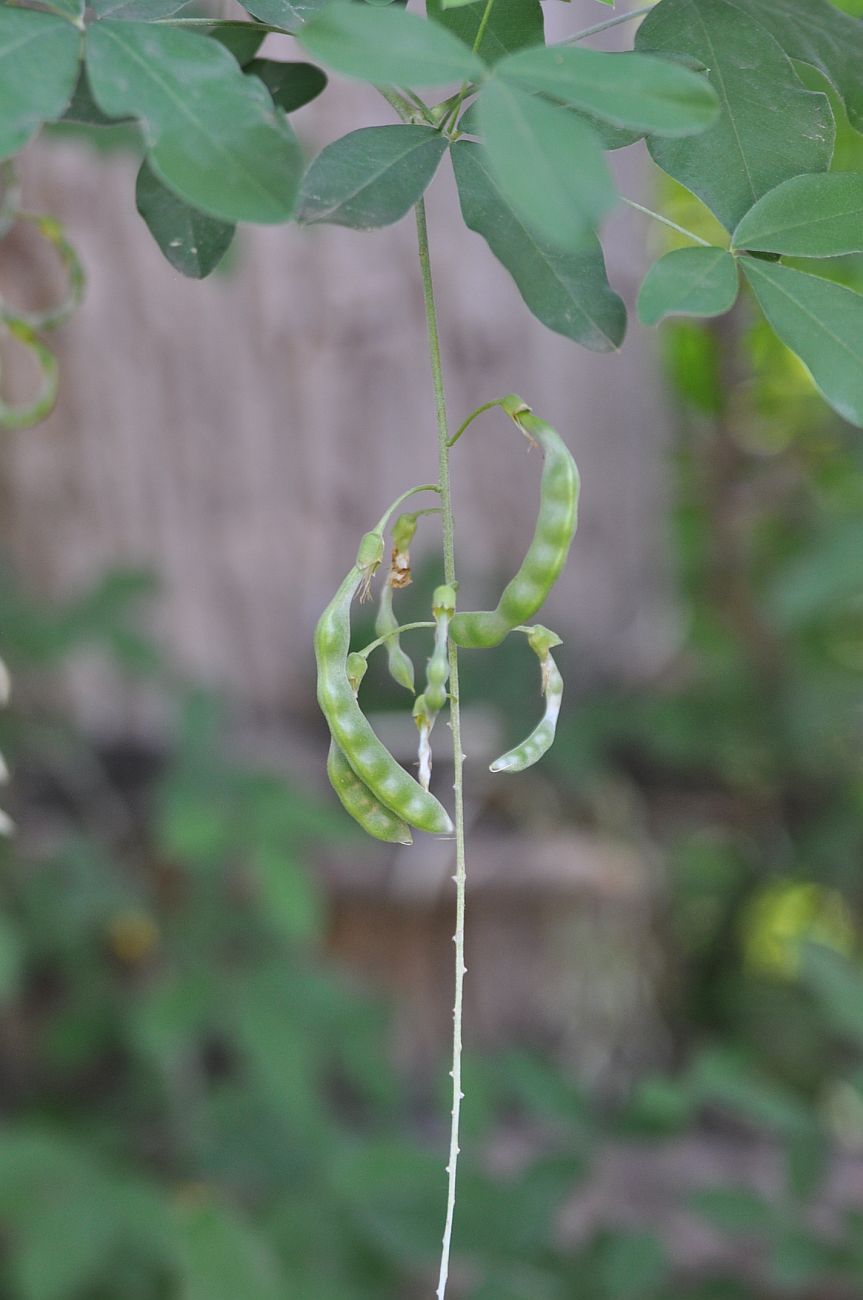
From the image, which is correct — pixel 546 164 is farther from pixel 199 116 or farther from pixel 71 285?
pixel 71 285

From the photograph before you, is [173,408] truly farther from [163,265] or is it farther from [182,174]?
[182,174]

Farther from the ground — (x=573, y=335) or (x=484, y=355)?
(x=484, y=355)

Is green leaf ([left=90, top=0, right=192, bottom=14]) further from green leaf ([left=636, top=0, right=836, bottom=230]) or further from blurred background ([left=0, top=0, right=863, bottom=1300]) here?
blurred background ([left=0, top=0, right=863, bottom=1300])

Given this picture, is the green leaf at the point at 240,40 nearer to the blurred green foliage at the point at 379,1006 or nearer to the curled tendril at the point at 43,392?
the curled tendril at the point at 43,392

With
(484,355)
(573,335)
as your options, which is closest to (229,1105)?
(484,355)

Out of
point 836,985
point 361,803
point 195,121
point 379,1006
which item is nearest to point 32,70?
point 195,121

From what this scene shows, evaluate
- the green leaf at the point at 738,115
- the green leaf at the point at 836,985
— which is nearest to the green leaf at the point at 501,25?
the green leaf at the point at 738,115
